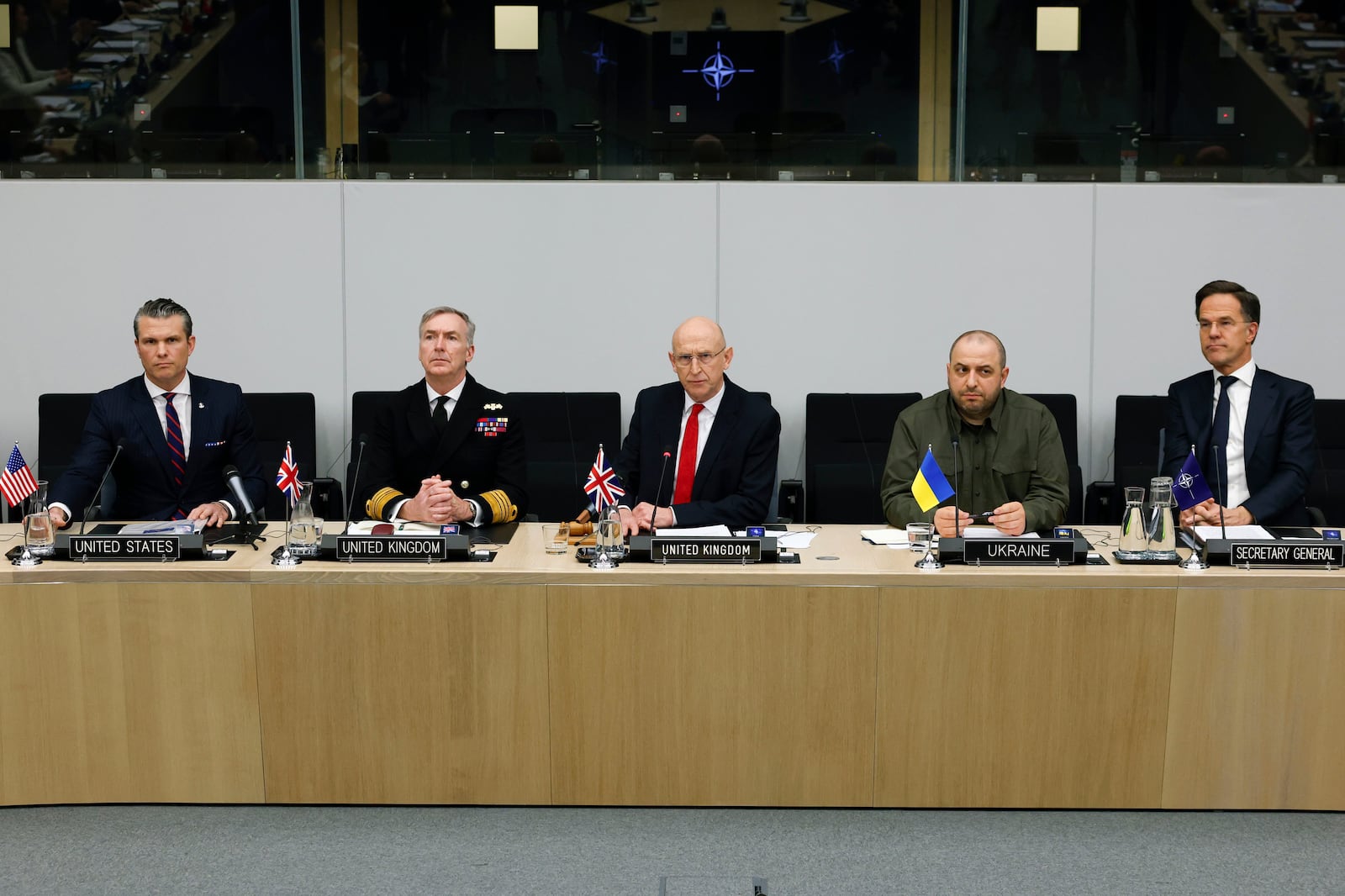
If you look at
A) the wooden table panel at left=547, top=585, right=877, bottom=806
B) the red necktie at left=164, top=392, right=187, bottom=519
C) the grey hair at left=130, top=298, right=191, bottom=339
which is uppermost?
the grey hair at left=130, top=298, right=191, bottom=339

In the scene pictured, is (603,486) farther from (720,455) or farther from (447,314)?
(447,314)

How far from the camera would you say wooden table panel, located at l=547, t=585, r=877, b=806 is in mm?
3029

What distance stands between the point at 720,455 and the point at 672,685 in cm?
94

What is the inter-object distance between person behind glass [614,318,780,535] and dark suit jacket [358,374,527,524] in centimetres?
38

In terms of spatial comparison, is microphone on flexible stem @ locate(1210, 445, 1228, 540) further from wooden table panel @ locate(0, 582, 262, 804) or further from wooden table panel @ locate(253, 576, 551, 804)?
wooden table panel @ locate(0, 582, 262, 804)

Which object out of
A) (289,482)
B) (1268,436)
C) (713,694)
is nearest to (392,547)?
(289,482)

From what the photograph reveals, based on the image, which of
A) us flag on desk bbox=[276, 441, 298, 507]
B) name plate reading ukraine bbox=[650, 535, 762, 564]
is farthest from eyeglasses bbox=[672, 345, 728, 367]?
us flag on desk bbox=[276, 441, 298, 507]

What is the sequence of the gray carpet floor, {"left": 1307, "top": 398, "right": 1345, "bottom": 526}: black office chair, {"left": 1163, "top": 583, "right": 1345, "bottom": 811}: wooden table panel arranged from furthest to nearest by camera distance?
{"left": 1307, "top": 398, "right": 1345, "bottom": 526}: black office chair, {"left": 1163, "top": 583, "right": 1345, "bottom": 811}: wooden table panel, the gray carpet floor

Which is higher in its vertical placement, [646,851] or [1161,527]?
[1161,527]

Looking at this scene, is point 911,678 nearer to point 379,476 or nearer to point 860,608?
point 860,608

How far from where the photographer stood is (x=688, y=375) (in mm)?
3717

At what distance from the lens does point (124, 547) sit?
312cm

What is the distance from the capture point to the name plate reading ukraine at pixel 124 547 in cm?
311

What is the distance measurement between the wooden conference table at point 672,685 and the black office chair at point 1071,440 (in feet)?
6.85
